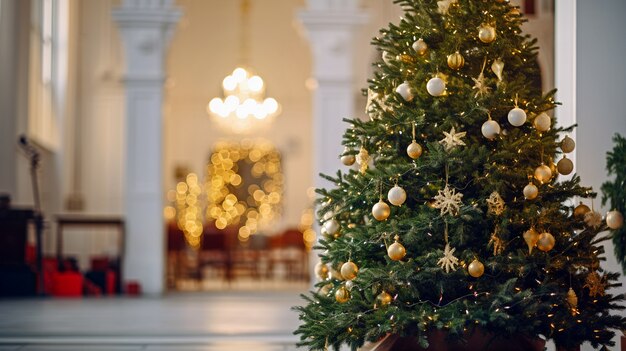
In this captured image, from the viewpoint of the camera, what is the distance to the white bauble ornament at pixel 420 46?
4.45 metres

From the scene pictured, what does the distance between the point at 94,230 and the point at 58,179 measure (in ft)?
3.36

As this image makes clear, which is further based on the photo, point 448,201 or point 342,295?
point 342,295

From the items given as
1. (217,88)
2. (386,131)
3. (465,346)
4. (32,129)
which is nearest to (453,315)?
(465,346)

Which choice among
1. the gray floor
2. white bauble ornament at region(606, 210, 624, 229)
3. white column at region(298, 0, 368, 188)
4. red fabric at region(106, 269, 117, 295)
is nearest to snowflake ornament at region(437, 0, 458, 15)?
white bauble ornament at region(606, 210, 624, 229)

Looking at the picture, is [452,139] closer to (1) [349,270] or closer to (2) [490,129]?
(2) [490,129]

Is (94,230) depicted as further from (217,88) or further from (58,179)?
(217,88)

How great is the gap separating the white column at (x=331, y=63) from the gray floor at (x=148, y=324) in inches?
80.6

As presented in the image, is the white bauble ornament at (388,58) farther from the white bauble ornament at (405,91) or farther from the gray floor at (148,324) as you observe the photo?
the gray floor at (148,324)

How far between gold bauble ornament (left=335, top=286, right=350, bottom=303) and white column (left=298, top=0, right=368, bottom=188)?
6.86 metres

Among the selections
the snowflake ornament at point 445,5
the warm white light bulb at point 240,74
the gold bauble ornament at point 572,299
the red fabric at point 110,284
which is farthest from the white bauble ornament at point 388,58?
the warm white light bulb at point 240,74

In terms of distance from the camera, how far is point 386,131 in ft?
14.6

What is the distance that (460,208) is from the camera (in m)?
4.19

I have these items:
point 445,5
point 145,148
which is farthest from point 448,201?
point 145,148

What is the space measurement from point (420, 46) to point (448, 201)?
0.76 meters
